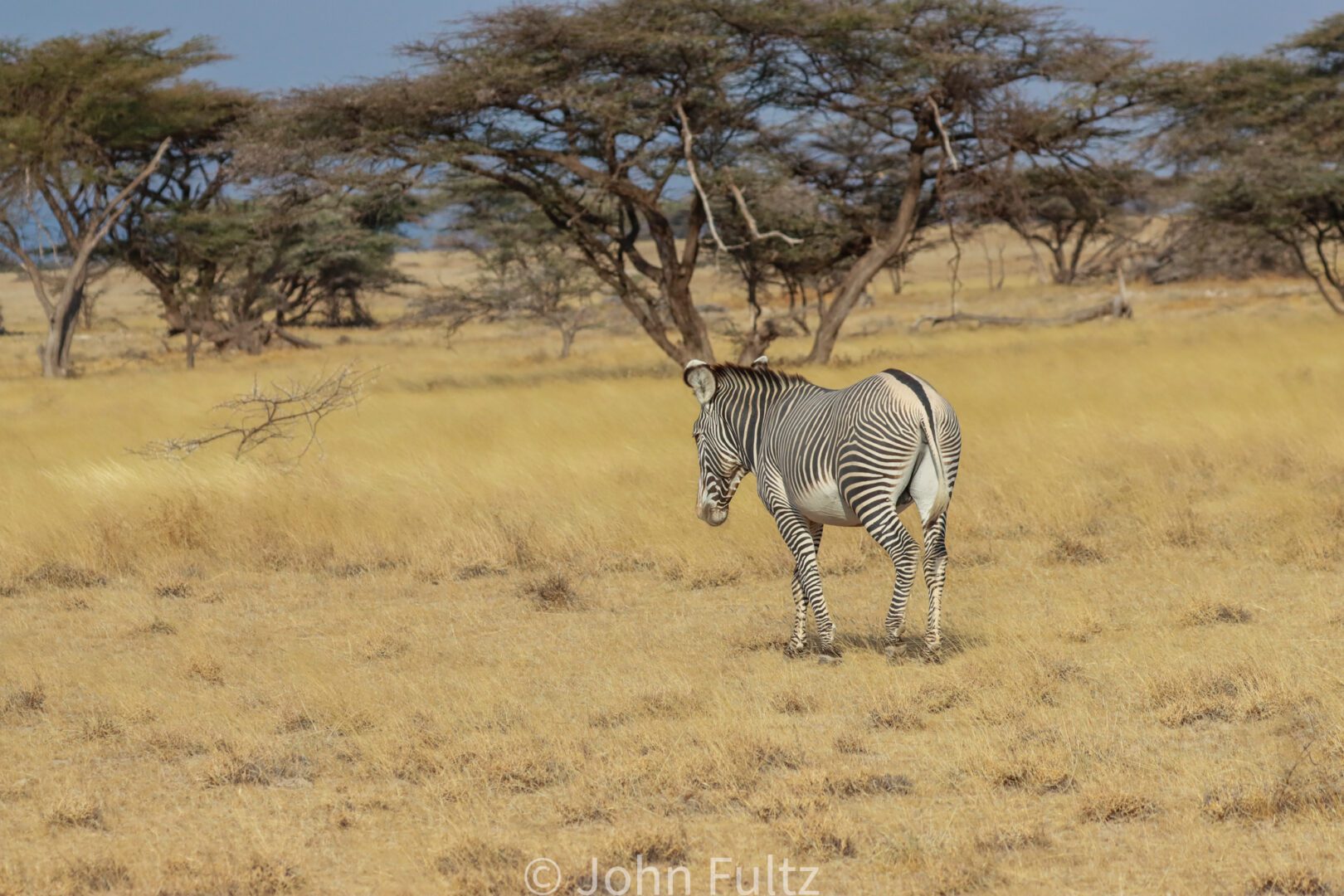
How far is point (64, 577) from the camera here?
30.4 feet

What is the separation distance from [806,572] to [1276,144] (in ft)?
82.8

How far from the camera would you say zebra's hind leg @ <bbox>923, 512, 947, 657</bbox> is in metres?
6.49

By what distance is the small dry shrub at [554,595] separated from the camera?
324 inches

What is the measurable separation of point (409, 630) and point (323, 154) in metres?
13.8

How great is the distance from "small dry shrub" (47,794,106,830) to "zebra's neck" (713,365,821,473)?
3451 millimetres

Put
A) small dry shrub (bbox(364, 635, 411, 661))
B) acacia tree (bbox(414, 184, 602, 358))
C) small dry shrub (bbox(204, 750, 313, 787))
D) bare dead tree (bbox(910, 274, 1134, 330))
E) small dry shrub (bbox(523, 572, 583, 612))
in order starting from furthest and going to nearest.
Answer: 1. bare dead tree (bbox(910, 274, 1134, 330))
2. acacia tree (bbox(414, 184, 602, 358))
3. small dry shrub (bbox(523, 572, 583, 612))
4. small dry shrub (bbox(364, 635, 411, 661))
5. small dry shrub (bbox(204, 750, 313, 787))

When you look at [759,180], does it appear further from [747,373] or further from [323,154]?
[747,373]

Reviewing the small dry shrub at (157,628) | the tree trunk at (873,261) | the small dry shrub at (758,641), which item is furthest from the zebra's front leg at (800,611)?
the tree trunk at (873,261)

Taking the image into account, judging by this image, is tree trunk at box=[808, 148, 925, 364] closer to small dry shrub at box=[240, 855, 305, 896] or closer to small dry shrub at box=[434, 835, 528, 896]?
small dry shrub at box=[434, 835, 528, 896]

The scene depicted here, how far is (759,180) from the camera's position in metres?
20.8

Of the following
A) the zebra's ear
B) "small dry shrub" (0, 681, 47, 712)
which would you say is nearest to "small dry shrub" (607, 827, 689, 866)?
the zebra's ear

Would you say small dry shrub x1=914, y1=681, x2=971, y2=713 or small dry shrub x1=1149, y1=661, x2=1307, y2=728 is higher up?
small dry shrub x1=1149, y1=661, x2=1307, y2=728

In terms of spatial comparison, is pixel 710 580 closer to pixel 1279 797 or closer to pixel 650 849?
pixel 650 849

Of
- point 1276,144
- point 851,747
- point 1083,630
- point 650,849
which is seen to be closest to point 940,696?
point 851,747
